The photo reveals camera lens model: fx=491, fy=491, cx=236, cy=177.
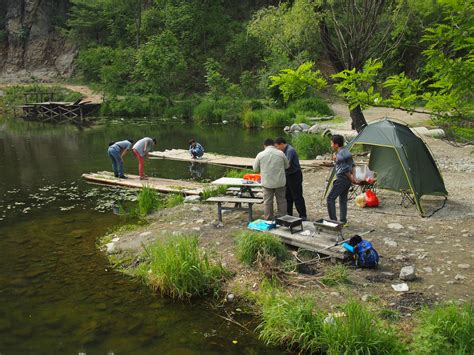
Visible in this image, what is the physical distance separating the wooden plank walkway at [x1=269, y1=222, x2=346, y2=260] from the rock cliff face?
1847 inches

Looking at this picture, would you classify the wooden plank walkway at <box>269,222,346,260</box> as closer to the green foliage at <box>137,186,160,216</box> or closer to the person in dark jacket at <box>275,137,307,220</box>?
the person in dark jacket at <box>275,137,307,220</box>

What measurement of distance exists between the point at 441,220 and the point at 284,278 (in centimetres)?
429

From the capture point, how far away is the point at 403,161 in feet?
35.4

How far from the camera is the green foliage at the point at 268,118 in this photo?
29.5 meters

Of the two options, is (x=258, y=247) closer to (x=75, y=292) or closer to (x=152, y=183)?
(x=75, y=292)

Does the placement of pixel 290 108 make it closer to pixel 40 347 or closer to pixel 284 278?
pixel 284 278

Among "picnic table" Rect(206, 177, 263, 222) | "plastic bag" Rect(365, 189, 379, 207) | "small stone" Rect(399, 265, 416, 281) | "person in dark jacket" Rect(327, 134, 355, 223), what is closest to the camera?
"small stone" Rect(399, 265, 416, 281)

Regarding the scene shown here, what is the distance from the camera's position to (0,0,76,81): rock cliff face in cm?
5053

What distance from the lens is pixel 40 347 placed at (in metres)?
6.41

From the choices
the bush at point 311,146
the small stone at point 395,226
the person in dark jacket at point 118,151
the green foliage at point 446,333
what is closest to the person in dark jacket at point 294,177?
the small stone at point 395,226

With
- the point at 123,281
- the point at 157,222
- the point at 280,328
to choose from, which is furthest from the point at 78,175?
the point at 280,328

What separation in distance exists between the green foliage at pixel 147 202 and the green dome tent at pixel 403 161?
16.4 feet

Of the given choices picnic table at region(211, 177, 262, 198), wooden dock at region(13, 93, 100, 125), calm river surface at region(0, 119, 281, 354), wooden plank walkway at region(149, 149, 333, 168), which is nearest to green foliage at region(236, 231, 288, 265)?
calm river surface at region(0, 119, 281, 354)

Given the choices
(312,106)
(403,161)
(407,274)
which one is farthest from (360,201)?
(312,106)
